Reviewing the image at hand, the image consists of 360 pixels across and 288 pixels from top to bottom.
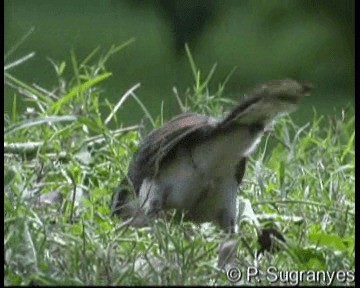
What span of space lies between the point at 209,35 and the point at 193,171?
3.02m

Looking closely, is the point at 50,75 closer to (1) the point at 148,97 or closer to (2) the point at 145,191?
(1) the point at 148,97

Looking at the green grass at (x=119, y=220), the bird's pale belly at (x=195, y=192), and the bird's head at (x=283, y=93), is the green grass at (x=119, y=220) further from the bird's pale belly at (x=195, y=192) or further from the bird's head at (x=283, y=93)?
the bird's head at (x=283, y=93)

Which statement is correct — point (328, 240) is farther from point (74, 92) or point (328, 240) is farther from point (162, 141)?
point (74, 92)

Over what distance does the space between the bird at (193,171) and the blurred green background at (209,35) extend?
7.78 ft

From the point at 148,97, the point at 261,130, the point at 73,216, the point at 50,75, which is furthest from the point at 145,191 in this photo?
the point at 50,75

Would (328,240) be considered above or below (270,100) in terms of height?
below

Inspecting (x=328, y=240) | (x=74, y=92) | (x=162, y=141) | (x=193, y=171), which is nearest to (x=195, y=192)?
(x=193, y=171)

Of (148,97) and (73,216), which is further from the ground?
(73,216)

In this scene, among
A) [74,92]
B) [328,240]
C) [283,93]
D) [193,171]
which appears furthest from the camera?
[74,92]

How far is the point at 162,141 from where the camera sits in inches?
115

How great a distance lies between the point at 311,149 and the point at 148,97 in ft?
3.68

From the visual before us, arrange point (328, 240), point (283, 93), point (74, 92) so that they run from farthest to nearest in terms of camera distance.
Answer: point (74, 92) → point (328, 240) → point (283, 93)

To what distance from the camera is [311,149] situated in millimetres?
3635

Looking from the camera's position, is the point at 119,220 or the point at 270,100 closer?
the point at 270,100
